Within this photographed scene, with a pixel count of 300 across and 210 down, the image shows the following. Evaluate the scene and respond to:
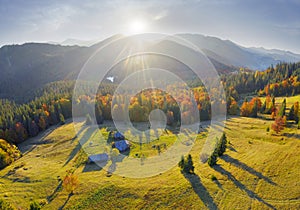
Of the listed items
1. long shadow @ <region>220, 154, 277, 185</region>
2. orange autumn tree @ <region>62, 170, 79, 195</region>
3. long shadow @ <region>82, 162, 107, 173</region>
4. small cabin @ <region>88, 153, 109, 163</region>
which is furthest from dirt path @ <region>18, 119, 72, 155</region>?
long shadow @ <region>220, 154, 277, 185</region>

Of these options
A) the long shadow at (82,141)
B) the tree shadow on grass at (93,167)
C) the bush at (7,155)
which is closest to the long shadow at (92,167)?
the tree shadow on grass at (93,167)

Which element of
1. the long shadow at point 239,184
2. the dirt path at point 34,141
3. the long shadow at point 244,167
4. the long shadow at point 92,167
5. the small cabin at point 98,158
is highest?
the long shadow at point 244,167

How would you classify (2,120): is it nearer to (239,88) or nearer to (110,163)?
(110,163)

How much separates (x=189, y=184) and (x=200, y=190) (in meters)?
3.25

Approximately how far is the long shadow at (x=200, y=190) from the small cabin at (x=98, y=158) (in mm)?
29891

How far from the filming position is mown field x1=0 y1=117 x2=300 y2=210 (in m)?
44.4

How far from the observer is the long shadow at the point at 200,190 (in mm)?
43181

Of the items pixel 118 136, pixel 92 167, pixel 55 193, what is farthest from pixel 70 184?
pixel 118 136

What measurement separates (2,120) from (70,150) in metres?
64.2

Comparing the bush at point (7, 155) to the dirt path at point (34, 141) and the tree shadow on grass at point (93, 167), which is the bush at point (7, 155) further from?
the tree shadow on grass at point (93, 167)

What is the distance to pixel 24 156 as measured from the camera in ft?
289

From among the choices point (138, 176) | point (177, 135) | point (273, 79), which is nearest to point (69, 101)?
point (177, 135)

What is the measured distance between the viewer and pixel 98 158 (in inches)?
2820

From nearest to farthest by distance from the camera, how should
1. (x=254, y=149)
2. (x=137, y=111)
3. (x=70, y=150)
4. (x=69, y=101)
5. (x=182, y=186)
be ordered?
(x=182, y=186) → (x=254, y=149) → (x=70, y=150) → (x=137, y=111) → (x=69, y=101)
